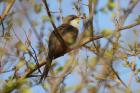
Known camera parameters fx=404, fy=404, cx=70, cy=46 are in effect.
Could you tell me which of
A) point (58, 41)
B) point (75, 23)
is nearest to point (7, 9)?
point (58, 41)

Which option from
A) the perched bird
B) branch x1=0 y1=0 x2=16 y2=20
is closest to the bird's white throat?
the perched bird

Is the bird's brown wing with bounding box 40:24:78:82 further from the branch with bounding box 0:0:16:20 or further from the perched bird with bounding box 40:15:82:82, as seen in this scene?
the branch with bounding box 0:0:16:20

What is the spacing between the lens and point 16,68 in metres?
4.68

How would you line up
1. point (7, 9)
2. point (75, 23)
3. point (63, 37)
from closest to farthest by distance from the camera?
point (7, 9)
point (63, 37)
point (75, 23)

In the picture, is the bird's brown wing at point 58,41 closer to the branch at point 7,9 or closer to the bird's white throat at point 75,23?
the bird's white throat at point 75,23

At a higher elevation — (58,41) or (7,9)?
(7,9)

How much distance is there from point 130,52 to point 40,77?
108 centimetres

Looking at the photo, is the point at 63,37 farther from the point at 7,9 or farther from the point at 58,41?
the point at 7,9

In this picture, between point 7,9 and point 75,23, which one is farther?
point 75,23

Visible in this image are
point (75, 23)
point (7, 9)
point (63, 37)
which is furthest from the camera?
point (75, 23)

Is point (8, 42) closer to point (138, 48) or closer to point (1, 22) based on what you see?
point (1, 22)

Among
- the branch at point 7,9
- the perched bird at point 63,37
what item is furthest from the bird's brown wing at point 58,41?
the branch at point 7,9

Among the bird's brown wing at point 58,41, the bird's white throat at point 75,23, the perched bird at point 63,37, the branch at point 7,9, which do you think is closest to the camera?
the branch at point 7,9

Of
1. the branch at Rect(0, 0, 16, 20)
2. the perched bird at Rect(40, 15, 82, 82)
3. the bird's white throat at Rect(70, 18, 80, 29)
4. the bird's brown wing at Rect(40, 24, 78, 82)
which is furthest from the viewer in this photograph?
the bird's white throat at Rect(70, 18, 80, 29)
